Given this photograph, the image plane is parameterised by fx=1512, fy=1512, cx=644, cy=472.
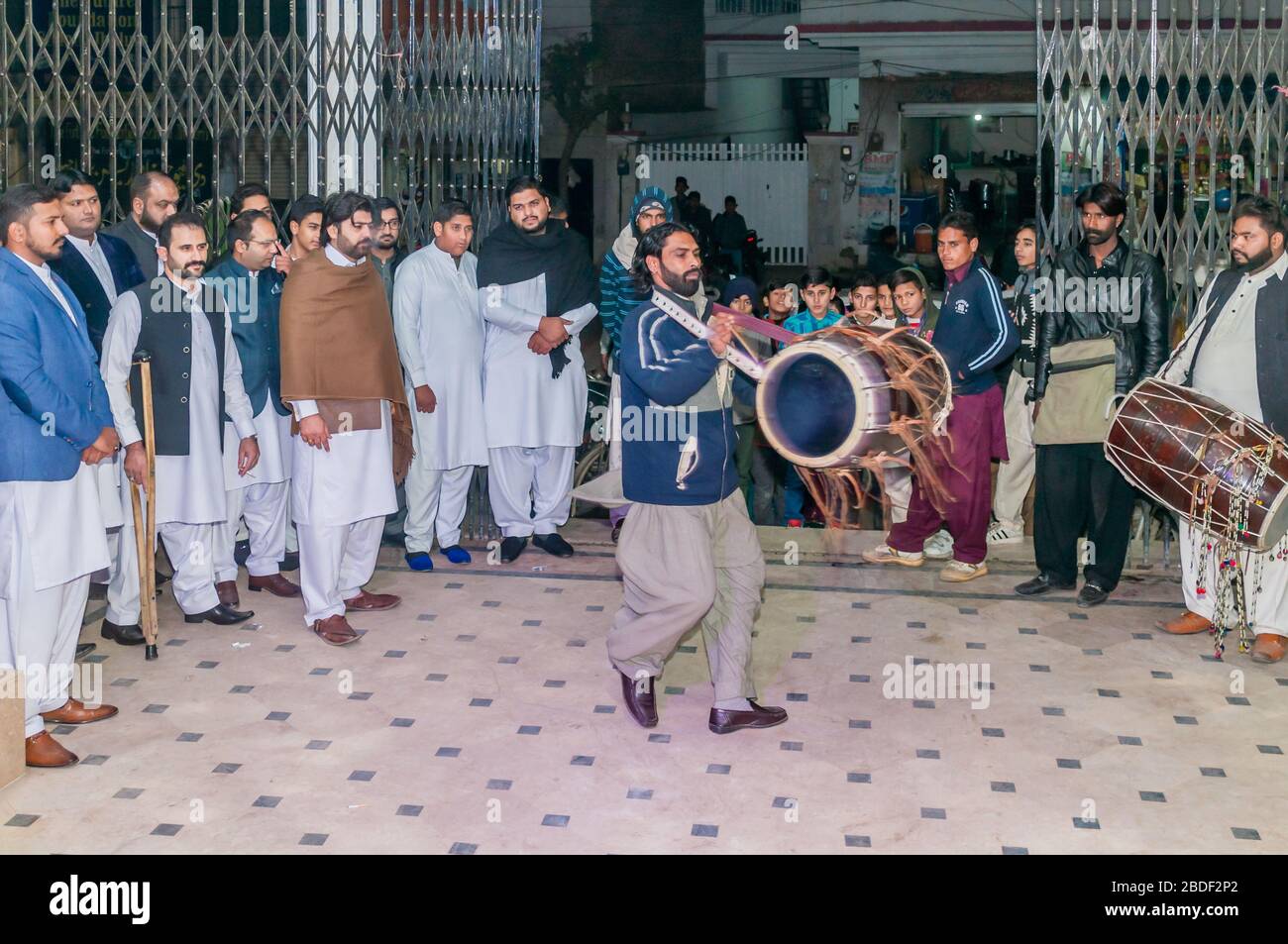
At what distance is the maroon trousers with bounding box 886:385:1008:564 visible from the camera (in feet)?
19.7

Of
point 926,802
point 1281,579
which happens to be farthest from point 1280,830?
point 1281,579

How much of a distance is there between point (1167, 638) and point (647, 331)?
2.42 m

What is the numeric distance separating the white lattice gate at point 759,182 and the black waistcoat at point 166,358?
39.6 ft

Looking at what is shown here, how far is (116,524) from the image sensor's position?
5082 mm

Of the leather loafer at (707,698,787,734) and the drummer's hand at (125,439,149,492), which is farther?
the drummer's hand at (125,439,149,492)

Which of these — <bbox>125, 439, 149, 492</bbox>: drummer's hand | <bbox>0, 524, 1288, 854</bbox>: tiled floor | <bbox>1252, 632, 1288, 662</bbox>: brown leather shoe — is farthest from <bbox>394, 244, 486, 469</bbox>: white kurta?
<bbox>1252, 632, 1288, 662</bbox>: brown leather shoe

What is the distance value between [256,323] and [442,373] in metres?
0.95

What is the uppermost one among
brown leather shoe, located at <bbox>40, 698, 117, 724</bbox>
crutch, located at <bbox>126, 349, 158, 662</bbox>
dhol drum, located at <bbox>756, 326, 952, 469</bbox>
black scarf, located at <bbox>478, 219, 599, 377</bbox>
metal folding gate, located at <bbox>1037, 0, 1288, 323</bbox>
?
metal folding gate, located at <bbox>1037, 0, 1288, 323</bbox>

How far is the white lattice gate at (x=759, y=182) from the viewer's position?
1686cm

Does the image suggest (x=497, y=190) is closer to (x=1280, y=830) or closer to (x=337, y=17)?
(x=337, y=17)

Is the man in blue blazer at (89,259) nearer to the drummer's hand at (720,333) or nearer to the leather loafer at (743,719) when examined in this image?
the drummer's hand at (720,333)

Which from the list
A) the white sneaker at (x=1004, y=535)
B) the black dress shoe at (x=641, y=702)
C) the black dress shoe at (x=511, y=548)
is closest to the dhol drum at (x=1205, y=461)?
the white sneaker at (x=1004, y=535)

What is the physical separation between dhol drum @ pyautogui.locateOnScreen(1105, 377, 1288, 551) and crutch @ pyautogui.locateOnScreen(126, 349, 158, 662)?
3.31 m

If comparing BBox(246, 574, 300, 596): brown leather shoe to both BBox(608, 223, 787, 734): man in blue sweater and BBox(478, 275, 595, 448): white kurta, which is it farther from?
BBox(608, 223, 787, 734): man in blue sweater
